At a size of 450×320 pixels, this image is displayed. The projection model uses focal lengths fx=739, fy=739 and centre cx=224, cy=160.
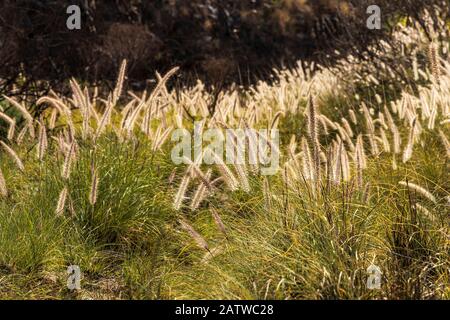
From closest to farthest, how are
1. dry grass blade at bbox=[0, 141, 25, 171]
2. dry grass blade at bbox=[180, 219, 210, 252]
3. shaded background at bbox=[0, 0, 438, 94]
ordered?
1. dry grass blade at bbox=[180, 219, 210, 252]
2. dry grass blade at bbox=[0, 141, 25, 171]
3. shaded background at bbox=[0, 0, 438, 94]

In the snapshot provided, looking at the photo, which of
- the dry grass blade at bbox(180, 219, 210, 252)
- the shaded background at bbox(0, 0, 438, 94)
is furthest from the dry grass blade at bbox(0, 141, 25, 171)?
the shaded background at bbox(0, 0, 438, 94)

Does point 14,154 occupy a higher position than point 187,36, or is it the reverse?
point 187,36

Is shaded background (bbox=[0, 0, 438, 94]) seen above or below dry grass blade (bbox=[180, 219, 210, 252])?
above

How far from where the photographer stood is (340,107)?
7.64 meters

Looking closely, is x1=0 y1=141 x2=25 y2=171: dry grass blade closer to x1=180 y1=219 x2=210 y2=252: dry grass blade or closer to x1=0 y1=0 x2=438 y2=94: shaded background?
x1=180 y1=219 x2=210 y2=252: dry grass blade

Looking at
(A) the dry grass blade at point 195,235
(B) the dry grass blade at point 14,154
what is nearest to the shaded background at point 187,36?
(B) the dry grass blade at point 14,154

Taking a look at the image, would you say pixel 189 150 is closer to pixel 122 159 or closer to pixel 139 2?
pixel 122 159

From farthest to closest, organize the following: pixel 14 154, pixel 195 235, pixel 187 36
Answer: pixel 187 36 < pixel 14 154 < pixel 195 235

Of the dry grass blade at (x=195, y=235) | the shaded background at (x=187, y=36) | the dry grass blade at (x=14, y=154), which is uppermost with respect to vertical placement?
the shaded background at (x=187, y=36)

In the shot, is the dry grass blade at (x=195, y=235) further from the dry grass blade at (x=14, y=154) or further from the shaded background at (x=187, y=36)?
the shaded background at (x=187, y=36)

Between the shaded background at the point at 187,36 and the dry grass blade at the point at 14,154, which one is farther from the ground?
the shaded background at the point at 187,36

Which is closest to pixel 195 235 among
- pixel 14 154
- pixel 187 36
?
pixel 14 154

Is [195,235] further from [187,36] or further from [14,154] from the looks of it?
[187,36]
